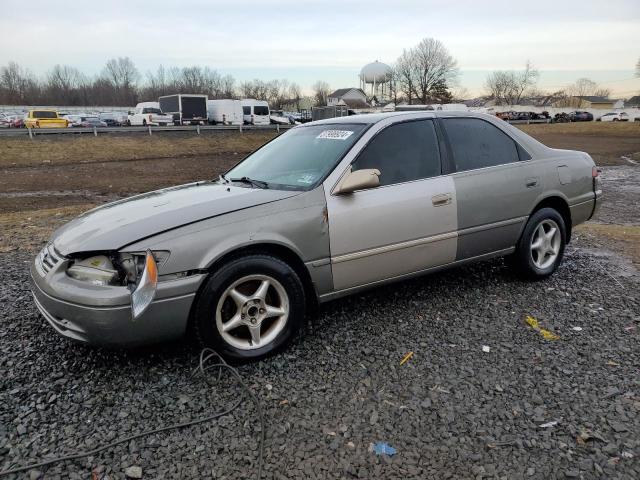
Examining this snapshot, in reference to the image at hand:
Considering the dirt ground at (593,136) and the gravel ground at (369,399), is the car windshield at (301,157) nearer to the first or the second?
the gravel ground at (369,399)

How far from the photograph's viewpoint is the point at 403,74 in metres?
85.7

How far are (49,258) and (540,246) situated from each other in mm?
4158

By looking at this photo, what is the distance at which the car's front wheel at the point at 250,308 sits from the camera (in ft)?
9.82

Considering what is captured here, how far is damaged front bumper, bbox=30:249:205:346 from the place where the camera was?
2754 mm

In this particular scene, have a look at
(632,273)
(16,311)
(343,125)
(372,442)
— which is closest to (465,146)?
(343,125)

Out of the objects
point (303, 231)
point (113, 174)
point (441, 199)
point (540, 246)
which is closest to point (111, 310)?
point (303, 231)

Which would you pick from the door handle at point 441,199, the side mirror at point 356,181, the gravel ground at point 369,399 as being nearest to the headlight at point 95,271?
the gravel ground at point 369,399

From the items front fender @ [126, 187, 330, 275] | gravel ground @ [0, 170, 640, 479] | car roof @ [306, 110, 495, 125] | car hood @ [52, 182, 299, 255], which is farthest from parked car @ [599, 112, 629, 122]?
car hood @ [52, 182, 299, 255]

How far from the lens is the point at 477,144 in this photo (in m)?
4.31

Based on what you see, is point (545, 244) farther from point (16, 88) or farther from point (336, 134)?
point (16, 88)

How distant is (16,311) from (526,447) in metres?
3.90

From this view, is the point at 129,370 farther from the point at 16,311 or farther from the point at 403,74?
the point at 403,74

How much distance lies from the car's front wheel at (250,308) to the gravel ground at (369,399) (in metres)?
0.17

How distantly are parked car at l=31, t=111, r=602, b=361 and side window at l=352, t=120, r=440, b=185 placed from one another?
0.01m
